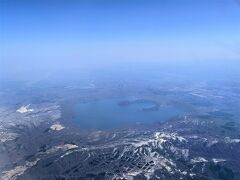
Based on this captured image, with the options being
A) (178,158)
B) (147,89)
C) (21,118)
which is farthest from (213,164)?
(147,89)

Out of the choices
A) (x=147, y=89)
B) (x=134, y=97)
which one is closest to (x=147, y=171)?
(x=134, y=97)

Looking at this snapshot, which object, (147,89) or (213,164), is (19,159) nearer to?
(213,164)

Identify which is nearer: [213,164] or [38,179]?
[38,179]

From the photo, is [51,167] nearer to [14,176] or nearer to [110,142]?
[14,176]

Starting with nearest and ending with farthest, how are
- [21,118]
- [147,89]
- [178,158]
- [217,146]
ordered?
[178,158], [217,146], [21,118], [147,89]

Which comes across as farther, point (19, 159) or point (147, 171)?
point (19, 159)

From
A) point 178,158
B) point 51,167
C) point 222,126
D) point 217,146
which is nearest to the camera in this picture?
point 51,167
